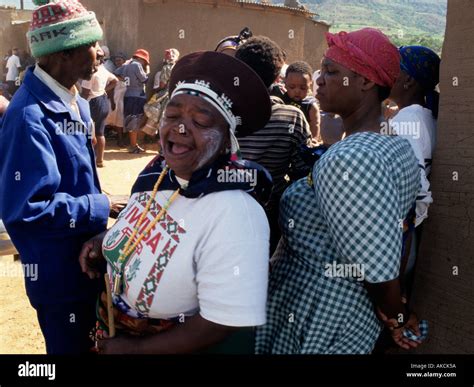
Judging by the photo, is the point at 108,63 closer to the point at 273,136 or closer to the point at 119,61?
the point at 119,61

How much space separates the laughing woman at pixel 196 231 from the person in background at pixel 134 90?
356 inches

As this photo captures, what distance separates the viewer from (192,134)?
174 centimetres

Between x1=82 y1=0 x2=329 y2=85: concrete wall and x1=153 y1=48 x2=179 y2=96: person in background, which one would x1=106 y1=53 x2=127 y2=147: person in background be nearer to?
x1=153 y1=48 x2=179 y2=96: person in background

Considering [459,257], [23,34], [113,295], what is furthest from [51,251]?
[23,34]

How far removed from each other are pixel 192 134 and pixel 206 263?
0.45m

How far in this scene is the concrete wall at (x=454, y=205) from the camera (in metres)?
2.35

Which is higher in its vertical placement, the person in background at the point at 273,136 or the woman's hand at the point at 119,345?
the person in background at the point at 273,136

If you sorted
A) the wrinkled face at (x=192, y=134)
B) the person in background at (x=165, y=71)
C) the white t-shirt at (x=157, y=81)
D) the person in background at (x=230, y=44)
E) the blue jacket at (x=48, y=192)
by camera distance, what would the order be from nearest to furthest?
the wrinkled face at (x=192, y=134), the blue jacket at (x=48, y=192), the person in background at (x=230, y=44), the person in background at (x=165, y=71), the white t-shirt at (x=157, y=81)

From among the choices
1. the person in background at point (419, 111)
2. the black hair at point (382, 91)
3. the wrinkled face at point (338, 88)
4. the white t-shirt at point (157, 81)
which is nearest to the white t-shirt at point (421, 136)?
the person in background at point (419, 111)

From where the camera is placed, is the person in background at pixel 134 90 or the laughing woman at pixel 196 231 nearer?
the laughing woman at pixel 196 231

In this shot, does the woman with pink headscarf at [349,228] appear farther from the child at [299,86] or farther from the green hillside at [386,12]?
the green hillside at [386,12]

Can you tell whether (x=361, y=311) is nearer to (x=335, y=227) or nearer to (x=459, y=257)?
(x=335, y=227)

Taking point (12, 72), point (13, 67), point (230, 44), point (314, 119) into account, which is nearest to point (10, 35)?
point (13, 67)

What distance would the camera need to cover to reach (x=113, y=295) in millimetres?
1894
